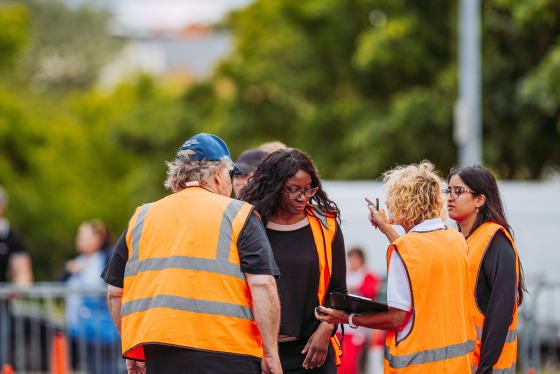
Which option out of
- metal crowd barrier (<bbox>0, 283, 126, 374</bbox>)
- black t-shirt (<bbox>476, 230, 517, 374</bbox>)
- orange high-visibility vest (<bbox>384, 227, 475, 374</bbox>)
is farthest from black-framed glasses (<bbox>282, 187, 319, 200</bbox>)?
metal crowd barrier (<bbox>0, 283, 126, 374</bbox>)

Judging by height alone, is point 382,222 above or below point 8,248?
above

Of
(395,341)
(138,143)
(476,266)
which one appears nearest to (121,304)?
(395,341)

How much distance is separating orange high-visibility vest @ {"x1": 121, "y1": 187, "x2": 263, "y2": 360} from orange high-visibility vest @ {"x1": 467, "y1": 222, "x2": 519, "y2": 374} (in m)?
1.17

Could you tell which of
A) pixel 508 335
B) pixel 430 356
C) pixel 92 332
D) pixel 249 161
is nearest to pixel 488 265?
pixel 508 335

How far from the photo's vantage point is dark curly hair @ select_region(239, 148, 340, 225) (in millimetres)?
4465

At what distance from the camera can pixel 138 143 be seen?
25141 millimetres

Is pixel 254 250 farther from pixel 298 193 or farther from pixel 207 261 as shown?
pixel 298 193

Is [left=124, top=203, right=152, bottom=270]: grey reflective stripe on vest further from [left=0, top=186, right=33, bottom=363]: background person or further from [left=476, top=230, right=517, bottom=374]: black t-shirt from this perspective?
[left=0, top=186, right=33, bottom=363]: background person

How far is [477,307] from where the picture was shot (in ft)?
14.3

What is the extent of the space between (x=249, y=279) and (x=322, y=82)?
16169mm

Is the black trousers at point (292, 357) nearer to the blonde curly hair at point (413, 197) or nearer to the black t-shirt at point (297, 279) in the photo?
the black t-shirt at point (297, 279)

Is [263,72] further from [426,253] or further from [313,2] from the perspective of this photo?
[426,253]

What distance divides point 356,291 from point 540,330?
9.66 feet

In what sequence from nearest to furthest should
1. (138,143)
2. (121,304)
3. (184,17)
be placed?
(121,304) → (138,143) → (184,17)
